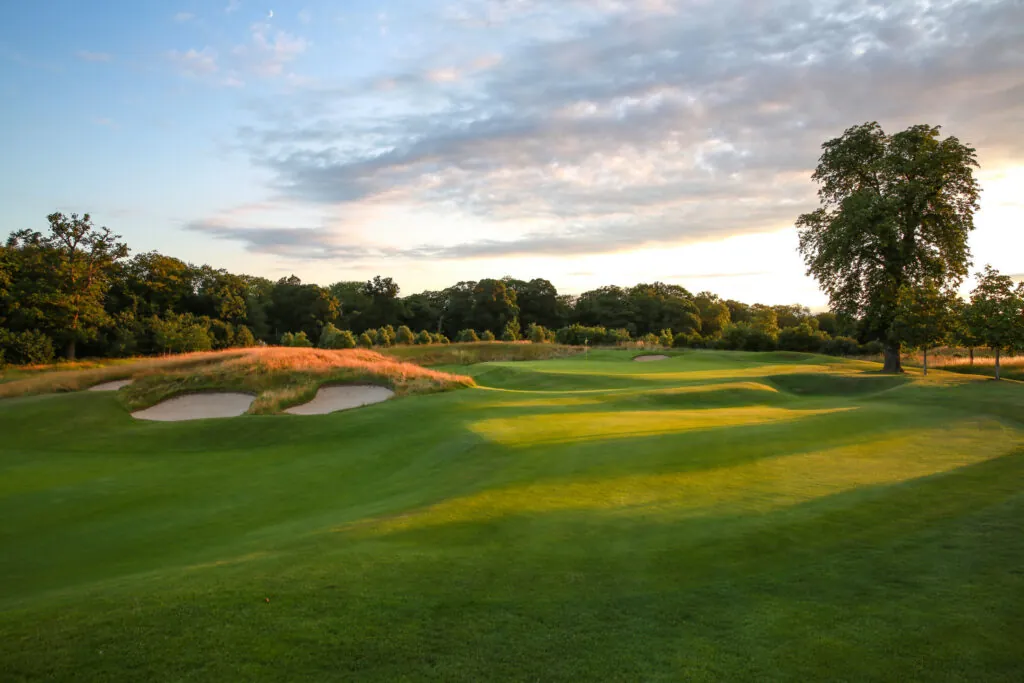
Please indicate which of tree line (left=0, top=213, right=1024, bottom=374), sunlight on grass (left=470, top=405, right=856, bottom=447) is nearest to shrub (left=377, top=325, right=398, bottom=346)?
tree line (left=0, top=213, right=1024, bottom=374)

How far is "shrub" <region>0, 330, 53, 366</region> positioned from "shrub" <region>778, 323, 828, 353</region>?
70975 mm

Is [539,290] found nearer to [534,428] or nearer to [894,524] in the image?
[534,428]

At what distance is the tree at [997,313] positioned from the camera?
26344 millimetres

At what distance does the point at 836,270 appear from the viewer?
122 feet

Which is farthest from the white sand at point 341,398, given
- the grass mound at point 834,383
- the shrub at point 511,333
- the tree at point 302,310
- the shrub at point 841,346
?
the tree at point 302,310

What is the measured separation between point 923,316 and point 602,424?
25.1m

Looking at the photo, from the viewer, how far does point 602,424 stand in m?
17.0

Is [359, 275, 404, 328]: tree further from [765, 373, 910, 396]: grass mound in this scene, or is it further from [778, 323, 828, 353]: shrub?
[765, 373, 910, 396]: grass mound

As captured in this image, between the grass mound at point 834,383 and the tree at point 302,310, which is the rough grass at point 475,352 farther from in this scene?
the tree at point 302,310

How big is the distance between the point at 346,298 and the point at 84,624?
99.0 meters

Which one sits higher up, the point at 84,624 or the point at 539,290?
the point at 539,290

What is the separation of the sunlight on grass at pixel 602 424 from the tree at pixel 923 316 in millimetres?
17391

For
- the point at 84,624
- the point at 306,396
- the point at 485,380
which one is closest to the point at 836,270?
the point at 485,380

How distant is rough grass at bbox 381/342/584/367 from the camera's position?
55.2m
